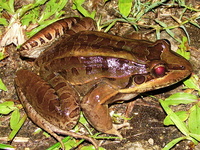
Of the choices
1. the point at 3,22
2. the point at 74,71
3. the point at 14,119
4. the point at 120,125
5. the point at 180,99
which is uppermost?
the point at 3,22

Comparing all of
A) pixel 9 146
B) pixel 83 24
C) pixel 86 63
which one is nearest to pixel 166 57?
pixel 86 63

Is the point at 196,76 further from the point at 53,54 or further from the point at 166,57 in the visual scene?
the point at 53,54

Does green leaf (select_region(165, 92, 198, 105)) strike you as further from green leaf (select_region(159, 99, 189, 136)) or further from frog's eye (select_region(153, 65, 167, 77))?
frog's eye (select_region(153, 65, 167, 77))

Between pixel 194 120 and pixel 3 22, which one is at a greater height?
pixel 3 22

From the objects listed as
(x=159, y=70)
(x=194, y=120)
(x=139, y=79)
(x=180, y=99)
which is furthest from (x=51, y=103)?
(x=194, y=120)

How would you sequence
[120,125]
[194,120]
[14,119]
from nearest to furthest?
[194,120] → [120,125] → [14,119]

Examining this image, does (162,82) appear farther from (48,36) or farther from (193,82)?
(48,36)

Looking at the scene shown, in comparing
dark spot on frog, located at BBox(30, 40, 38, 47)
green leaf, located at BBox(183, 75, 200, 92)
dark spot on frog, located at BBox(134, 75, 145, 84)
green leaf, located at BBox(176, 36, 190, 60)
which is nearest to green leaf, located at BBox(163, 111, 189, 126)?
green leaf, located at BBox(183, 75, 200, 92)
